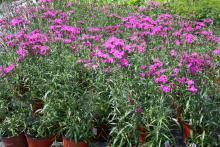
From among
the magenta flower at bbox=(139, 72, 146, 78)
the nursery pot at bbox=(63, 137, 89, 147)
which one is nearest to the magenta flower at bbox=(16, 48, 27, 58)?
the nursery pot at bbox=(63, 137, 89, 147)

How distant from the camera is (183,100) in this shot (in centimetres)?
394

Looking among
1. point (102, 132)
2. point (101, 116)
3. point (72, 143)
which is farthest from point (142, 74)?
point (72, 143)

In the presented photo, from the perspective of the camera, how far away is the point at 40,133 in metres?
3.86

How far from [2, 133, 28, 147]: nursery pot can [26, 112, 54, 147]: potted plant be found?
0.41 feet

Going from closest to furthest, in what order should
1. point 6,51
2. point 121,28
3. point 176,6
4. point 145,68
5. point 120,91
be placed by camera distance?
point 120,91 < point 145,68 < point 6,51 < point 121,28 < point 176,6

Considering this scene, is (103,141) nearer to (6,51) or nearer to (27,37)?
(27,37)

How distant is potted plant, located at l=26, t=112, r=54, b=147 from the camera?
12.7ft

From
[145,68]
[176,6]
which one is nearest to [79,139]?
[145,68]

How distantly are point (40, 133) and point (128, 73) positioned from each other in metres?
1.09

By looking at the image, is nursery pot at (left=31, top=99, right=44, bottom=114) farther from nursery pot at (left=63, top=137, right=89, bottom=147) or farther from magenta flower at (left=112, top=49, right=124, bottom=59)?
magenta flower at (left=112, top=49, right=124, bottom=59)

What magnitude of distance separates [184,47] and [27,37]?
5.99 feet

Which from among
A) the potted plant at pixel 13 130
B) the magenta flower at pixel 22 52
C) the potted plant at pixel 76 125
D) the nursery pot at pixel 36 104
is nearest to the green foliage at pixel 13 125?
the potted plant at pixel 13 130

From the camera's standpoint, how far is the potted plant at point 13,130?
398 centimetres

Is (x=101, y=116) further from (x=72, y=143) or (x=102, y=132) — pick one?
(x=72, y=143)
